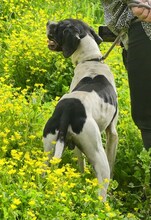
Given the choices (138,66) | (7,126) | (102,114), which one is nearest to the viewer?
(138,66)

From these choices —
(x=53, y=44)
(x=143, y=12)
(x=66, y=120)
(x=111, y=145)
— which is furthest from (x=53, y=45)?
(x=143, y=12)

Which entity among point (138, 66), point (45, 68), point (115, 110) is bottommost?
point (45, 68)

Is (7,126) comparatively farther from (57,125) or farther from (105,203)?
(105,203)

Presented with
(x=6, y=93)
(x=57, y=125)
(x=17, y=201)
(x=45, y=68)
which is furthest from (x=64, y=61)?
(x=17, y=201)

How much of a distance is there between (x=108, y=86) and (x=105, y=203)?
1017 mm

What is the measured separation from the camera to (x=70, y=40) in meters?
5.68

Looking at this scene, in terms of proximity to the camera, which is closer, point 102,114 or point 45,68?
point 102,114

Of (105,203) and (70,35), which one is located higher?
(70,35)

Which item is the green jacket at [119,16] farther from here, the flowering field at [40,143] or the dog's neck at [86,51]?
the dog's neck at [86,51]

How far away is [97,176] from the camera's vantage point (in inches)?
191

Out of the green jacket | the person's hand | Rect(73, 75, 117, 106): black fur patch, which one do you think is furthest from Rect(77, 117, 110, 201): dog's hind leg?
the person's hand

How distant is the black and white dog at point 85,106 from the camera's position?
4.79 metres

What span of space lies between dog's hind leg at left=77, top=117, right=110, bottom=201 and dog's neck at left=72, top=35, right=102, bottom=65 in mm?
997

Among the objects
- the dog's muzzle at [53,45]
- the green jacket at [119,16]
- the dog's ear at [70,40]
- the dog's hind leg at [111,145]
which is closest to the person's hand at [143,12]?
the green jacket at [119,16]
